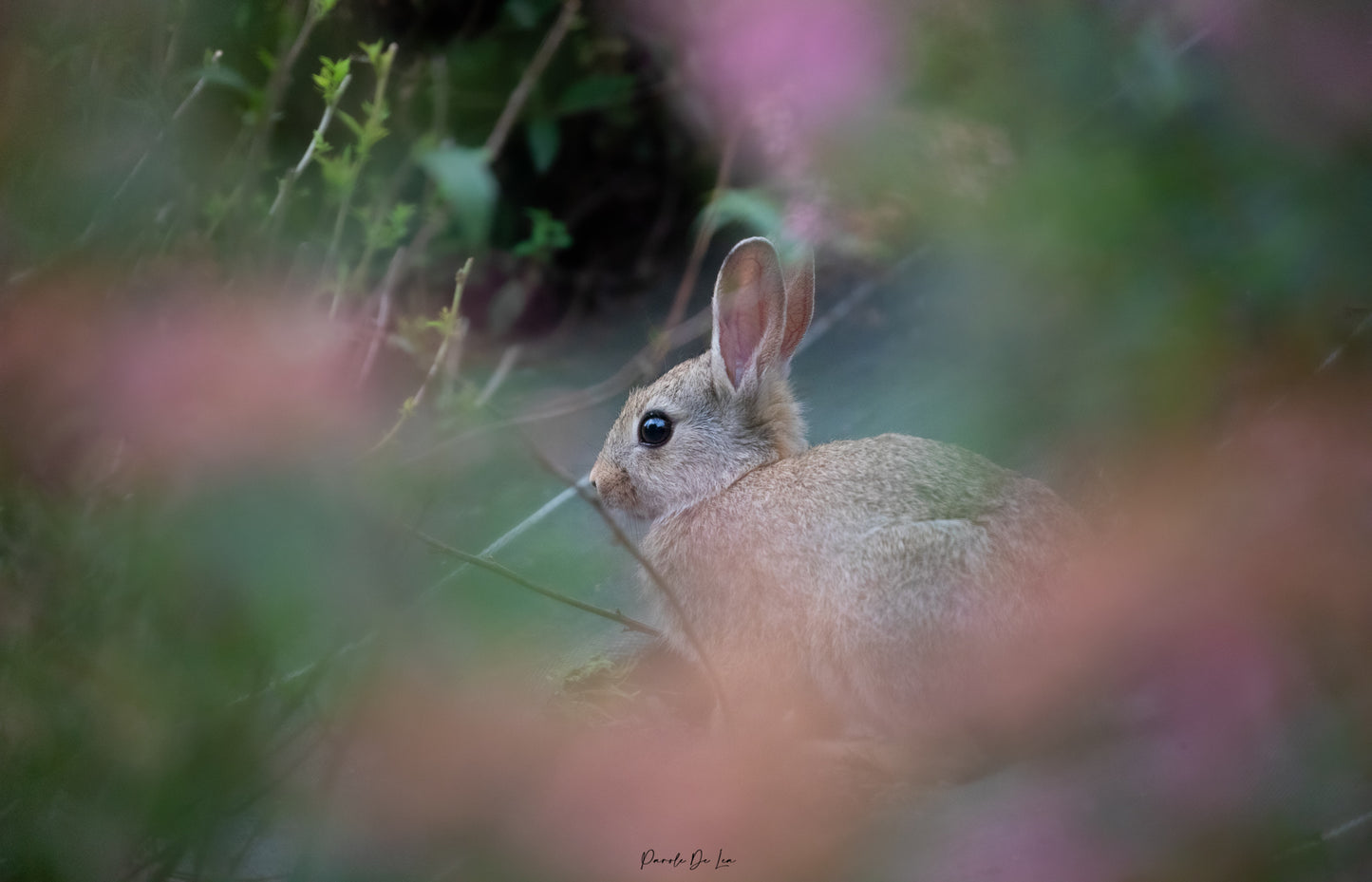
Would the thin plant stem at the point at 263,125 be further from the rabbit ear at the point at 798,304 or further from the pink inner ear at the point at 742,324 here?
the rabbit ear at the point at 798,304

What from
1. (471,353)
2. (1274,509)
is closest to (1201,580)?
(1274,509)

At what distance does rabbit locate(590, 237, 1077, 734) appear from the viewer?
1.75m

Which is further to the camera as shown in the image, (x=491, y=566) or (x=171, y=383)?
(x=491, y=566)

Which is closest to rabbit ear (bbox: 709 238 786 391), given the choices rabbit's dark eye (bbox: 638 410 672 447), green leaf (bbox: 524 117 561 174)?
rabbit's dark eye (bbox: 638 410 672 447)

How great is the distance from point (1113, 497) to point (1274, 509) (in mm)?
182

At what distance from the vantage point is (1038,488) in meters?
1.51

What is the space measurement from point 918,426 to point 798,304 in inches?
43.1

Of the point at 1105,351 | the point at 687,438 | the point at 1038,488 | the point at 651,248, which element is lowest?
the point at 1105,351

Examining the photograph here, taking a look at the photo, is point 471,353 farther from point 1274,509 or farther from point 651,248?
point 1274,509

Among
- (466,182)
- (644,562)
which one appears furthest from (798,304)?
(644,562)

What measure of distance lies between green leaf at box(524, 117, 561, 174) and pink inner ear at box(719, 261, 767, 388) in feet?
3.88
